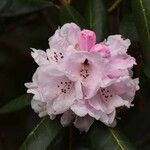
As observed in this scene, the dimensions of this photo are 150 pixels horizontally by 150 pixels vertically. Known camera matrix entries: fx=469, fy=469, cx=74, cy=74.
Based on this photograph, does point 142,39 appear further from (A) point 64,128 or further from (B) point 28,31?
(B) point 28,31

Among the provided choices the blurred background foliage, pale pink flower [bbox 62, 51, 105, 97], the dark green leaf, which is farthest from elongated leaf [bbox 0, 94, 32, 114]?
the dark green leaf

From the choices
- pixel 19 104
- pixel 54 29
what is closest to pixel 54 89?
pixel 19 104

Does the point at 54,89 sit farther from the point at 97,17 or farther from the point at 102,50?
the point at 97,17

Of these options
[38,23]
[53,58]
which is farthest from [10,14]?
[38,23]

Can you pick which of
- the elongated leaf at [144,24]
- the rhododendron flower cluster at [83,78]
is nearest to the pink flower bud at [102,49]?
the rhododendron flower cluster at [83,78]

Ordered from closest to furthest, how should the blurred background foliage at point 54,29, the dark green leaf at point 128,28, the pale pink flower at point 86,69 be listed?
the pale pink flower at point 86,69 < the blurred background foliage at point 54,29 < the dark green leaf at point 128,28

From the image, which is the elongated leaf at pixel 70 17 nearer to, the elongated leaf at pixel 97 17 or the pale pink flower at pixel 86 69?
the elongated leaf at pixel 97 17
